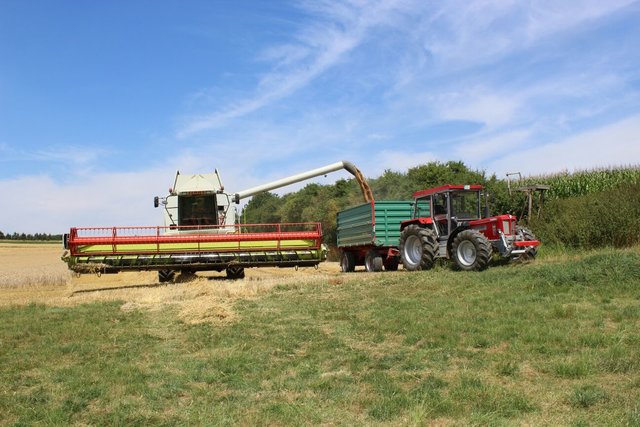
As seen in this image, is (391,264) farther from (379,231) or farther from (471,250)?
(471,250)

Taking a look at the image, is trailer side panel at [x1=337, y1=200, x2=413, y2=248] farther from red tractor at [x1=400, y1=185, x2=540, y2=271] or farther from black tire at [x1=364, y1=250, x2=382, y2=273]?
red tractor at [x1=400, y1=185, x2=540, y2=271]

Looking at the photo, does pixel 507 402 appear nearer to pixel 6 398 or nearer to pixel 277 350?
pixel 277 350

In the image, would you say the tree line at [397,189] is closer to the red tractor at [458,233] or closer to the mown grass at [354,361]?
the red tractor at [458,233]

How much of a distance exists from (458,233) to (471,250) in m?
0.94

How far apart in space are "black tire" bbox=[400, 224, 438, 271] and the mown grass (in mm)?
5416

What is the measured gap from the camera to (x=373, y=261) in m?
19.3


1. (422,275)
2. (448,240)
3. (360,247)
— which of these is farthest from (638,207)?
(360,247)

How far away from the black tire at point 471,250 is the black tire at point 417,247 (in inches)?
31.6

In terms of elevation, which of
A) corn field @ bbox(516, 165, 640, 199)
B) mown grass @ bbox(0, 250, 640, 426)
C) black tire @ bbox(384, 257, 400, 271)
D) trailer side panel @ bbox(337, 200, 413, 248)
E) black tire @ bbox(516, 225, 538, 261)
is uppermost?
corn field @ bbox(516, 165, 640, 199)

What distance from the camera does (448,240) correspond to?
15.6 meters

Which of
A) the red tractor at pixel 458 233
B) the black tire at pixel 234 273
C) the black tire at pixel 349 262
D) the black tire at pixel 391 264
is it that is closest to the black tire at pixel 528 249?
the red tractor at pixel 458 233

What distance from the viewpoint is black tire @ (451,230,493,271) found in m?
13.9

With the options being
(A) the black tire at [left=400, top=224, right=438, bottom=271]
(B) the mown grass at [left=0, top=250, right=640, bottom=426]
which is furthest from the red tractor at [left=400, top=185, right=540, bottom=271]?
(B) the mown grass at [left=0, top=250, right=640, bottom=426]

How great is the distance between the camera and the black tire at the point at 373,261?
1903cm
